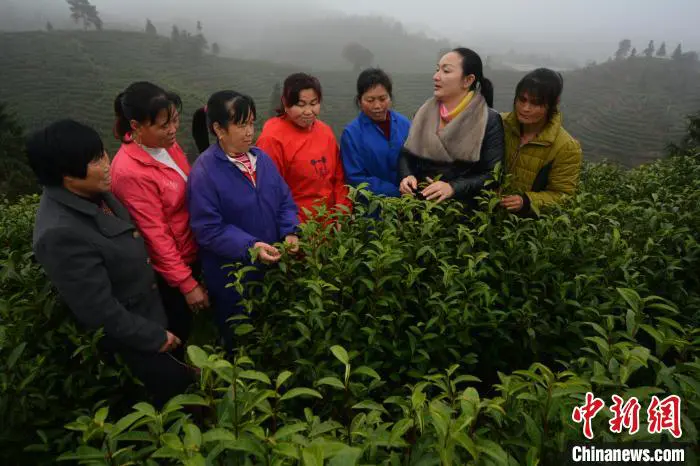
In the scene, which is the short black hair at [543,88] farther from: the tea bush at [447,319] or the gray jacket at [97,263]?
the gray jacket at [97,263]

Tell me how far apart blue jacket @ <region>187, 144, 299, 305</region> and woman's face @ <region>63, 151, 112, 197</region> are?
70 cm

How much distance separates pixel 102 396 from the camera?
254 cm

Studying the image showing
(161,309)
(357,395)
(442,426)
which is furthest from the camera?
(161,309)

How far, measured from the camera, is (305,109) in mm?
3543

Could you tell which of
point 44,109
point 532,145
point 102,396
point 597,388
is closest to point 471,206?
point 532,145

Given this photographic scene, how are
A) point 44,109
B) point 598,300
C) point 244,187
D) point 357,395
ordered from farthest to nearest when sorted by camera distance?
point 44,109
point 244,187
point 598,300
point 357,395

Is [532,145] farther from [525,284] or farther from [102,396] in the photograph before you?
[102,396]

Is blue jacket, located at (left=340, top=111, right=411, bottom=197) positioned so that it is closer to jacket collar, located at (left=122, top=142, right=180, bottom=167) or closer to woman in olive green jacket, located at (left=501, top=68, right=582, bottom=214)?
woman in olive green jacket, located at (left=501, top=68, right=582, bottom=214)

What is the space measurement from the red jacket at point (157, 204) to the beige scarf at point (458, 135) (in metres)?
2.01

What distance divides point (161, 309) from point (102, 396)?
606mm

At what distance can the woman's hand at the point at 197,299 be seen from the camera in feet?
10.0

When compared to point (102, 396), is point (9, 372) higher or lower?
higher

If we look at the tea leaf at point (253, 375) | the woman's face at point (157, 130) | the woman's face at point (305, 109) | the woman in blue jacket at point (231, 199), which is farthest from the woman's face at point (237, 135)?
the tea leaf at point (253, 375)

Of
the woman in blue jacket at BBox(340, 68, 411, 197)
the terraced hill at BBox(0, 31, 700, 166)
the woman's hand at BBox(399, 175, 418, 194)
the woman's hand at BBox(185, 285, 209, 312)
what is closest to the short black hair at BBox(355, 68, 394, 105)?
the woman in blue jacket at BBox(340, 68, 411, 197)
